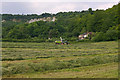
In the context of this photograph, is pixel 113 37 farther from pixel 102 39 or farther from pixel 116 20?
pixel 116 20

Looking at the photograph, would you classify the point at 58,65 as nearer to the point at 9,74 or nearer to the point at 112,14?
the point at 9,74

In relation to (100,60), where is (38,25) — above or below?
above

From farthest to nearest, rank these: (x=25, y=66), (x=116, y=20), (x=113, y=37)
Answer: (x=116, y=20)
(x=113, y=37)
(x=25, y=66)

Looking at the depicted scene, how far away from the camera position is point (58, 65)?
20.4 m

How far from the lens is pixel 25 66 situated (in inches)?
739

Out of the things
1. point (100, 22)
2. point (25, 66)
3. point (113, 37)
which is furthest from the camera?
point (100, 22)

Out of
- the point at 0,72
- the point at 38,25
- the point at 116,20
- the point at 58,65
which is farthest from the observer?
the point at 38,25

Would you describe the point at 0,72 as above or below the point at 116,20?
below

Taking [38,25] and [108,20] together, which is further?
[38,25]

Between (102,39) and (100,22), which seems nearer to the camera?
(102,39)

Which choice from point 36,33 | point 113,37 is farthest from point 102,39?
point 36,33

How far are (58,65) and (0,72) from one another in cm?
620

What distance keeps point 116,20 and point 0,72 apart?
3543 inches

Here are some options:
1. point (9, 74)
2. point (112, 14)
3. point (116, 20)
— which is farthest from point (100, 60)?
point (112, 14)
